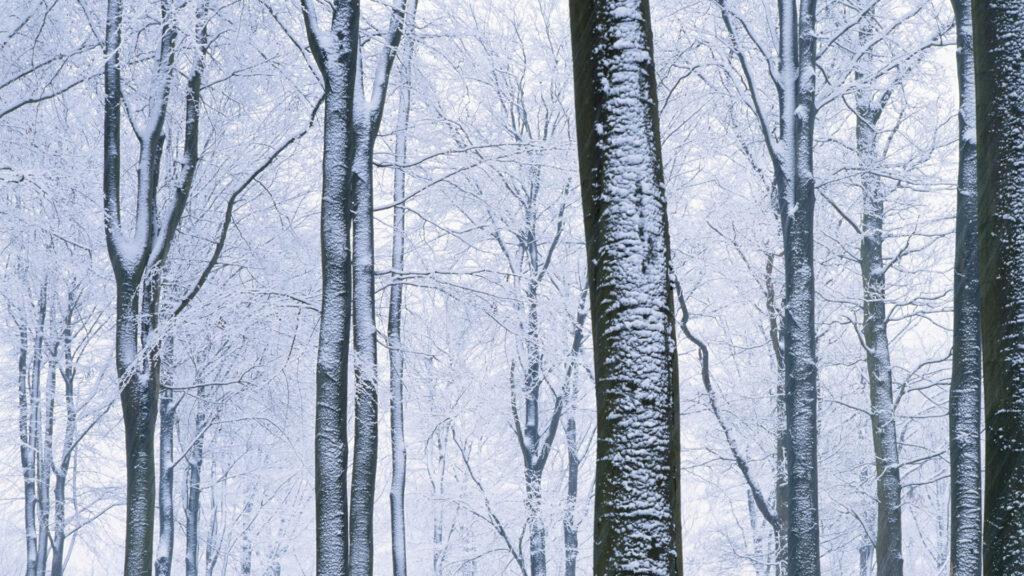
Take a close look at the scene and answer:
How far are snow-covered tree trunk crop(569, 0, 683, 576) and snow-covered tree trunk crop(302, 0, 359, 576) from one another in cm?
397

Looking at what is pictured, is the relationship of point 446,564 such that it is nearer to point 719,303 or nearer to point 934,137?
point 719,303

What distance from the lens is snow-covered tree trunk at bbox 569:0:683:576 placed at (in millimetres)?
4066

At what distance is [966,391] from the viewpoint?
824 cm

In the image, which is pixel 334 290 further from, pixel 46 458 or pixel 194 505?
pixel 46 458

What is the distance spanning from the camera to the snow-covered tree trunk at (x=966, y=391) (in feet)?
25.9

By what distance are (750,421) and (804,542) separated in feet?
24.6

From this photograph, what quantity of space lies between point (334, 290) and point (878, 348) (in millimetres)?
8855

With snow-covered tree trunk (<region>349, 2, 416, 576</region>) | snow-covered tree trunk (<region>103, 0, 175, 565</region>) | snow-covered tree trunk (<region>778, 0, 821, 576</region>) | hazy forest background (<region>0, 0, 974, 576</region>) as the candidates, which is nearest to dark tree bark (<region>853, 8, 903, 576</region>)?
hazy forest background (<region>0, 0, 974, 576</region>)

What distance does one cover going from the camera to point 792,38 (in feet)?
33.0

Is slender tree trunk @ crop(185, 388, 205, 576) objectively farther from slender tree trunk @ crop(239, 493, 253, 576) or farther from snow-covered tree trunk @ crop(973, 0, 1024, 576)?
snow-covered tree trunk @ crop(973, 0, 1024, 576)

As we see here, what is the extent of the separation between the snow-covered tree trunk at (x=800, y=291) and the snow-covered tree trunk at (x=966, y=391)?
4.47ft

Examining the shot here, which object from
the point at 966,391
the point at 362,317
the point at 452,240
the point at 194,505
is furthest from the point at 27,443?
the point at 966,391

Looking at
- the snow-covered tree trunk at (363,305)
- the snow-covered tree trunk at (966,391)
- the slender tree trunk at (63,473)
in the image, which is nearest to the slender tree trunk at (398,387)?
the snow-covered tree trunk at (363,305)

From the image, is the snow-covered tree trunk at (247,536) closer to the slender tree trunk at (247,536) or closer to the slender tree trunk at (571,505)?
the slender tree trunk at (247,536)
